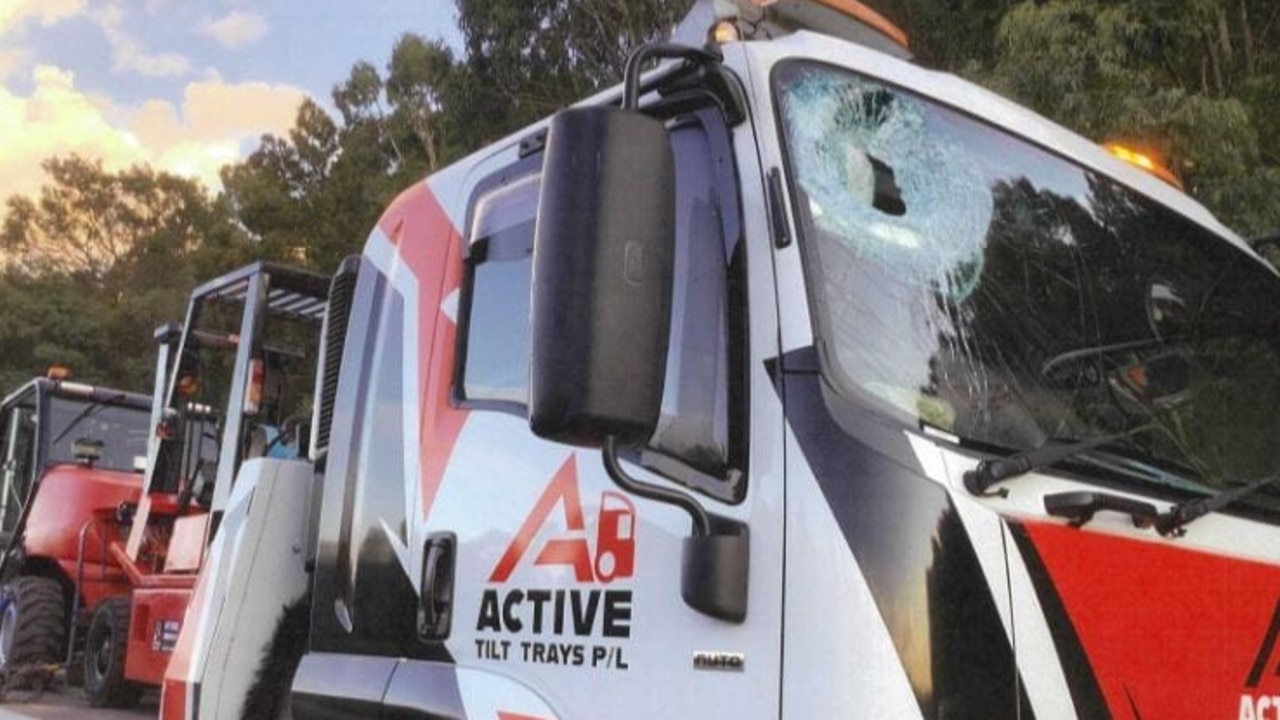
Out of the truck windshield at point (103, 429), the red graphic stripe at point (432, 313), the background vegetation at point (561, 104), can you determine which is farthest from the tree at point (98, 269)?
the red graphic stripe at point (432, 313)

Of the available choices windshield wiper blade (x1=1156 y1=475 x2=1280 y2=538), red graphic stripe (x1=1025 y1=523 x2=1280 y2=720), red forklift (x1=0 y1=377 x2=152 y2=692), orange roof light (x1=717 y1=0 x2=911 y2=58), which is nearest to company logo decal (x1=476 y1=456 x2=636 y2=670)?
red graphic stripe (x1=1025 y1=523 x2=1280 y2=720)

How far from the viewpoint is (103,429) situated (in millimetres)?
10430

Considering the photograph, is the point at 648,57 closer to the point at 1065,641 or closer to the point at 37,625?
the point at 1065,641

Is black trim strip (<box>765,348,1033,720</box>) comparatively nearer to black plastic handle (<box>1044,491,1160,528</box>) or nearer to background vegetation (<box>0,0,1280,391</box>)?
black plastic handle (<box>1044,491,1160,528</box>)

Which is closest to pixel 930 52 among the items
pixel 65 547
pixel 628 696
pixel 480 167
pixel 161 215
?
pixel 65 547

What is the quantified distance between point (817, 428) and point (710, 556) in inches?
10.9

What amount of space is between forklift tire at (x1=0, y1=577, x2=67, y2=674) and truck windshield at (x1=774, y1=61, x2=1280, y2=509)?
23.7 feet

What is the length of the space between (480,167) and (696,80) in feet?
2.88

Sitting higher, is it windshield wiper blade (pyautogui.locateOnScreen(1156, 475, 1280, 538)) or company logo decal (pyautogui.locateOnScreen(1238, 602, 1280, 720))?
windshield wiper blade (pyautogui.locateOnScreen(1156, 475, 1280, 538))

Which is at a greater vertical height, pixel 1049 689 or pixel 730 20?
pixel 730 20

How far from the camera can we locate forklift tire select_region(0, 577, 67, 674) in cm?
822

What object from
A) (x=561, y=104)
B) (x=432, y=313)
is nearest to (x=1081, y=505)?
(x=432, y=313)

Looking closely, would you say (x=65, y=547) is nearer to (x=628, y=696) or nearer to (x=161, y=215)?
(x=628, y=696)

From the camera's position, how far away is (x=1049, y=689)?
82.3 inches
